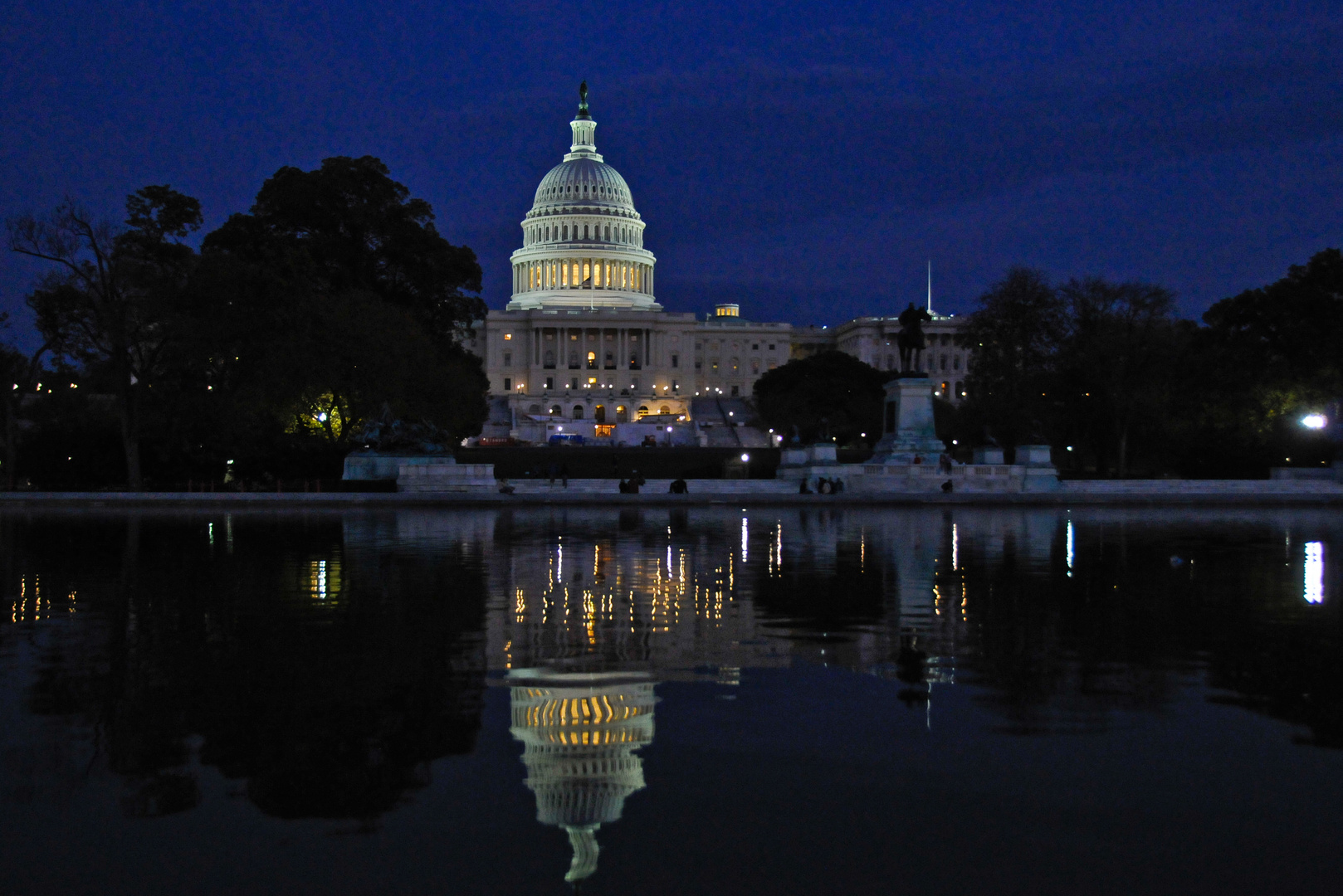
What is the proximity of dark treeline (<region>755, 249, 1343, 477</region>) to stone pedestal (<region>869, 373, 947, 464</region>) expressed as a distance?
91.9 inches

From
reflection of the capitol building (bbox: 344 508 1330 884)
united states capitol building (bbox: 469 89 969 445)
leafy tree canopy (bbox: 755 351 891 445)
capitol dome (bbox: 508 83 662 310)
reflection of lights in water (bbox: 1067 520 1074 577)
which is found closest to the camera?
reflection of the capitol building (bbox: 344 508 1330 884)

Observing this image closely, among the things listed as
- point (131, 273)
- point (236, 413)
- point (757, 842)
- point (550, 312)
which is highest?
point (550, 312)

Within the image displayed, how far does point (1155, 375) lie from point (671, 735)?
52930mm

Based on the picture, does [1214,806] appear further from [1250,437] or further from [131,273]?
[1250,437]

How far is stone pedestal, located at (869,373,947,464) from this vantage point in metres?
45.9

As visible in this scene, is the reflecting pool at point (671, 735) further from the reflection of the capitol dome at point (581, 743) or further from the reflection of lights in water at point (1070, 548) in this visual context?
the reflection of lights in water at point (1070, 548)

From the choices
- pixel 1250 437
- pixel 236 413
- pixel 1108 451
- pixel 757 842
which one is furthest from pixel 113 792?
pixel 1108 451

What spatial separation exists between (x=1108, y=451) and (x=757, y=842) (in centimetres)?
6066

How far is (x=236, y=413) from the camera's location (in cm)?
4453

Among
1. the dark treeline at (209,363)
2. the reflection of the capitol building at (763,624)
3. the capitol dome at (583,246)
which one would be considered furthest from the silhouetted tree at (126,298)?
the capitol dome at (583,246)

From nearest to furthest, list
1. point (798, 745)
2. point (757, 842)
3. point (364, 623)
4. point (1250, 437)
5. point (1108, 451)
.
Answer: point (757, 842) < point (798, 745) < point (364, 623) < point (1250, 437) < point (1108, 451)

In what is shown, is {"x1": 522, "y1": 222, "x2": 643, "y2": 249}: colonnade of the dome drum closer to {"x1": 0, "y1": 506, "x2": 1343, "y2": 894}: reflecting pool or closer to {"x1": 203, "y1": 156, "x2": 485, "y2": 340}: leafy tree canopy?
{"x1": 203, "y1": 156, "x2": 485, "y2": 340}: leafy tree canopy

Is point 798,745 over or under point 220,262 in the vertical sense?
under

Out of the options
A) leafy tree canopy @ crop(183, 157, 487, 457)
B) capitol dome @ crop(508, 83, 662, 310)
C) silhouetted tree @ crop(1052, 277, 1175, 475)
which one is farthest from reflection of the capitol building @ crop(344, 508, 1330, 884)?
capitol dome @ crop(508, 83, 662, 310)
